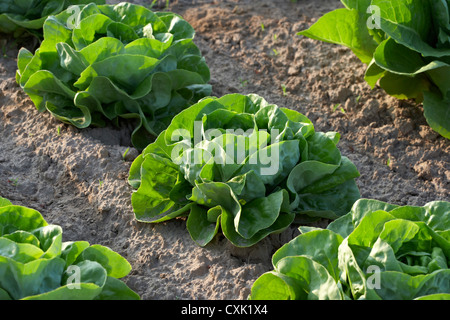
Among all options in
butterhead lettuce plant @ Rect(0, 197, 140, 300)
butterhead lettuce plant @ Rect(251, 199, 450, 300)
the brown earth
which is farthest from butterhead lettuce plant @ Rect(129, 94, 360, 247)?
butterhead lettuce plant @ Rect(0, 197, 140, 300)

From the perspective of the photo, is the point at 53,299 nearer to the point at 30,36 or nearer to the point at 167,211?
the point at 167,211

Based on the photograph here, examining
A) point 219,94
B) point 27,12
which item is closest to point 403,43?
point 219,94

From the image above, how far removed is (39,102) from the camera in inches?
193

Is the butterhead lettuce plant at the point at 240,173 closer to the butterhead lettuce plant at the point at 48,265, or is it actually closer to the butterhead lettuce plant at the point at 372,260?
the butterhead lettuce plant at the point at 372,260

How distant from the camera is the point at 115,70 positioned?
4.55 meters

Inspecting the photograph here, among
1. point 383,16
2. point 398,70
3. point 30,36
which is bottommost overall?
point 30,36

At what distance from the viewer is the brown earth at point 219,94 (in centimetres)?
379

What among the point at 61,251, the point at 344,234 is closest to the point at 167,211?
the point at 61,251

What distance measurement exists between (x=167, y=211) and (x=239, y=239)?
1.71 ft

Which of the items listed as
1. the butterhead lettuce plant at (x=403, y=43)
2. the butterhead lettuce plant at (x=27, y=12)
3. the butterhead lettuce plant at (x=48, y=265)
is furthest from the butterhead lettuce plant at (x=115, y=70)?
the butterhead lettuce plant at (x=48, y=265)

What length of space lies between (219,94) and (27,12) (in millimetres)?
1831

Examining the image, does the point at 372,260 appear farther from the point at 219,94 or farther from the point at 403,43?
the point at 219,94

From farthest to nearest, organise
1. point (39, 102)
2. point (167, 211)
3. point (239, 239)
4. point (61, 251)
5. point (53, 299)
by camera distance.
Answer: point (39, 102), point (167, 211), point (239, 239), point (61, 251), point (53, 299)

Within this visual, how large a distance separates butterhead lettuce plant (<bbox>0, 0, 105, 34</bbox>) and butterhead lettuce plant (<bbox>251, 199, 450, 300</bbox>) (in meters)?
3.32
